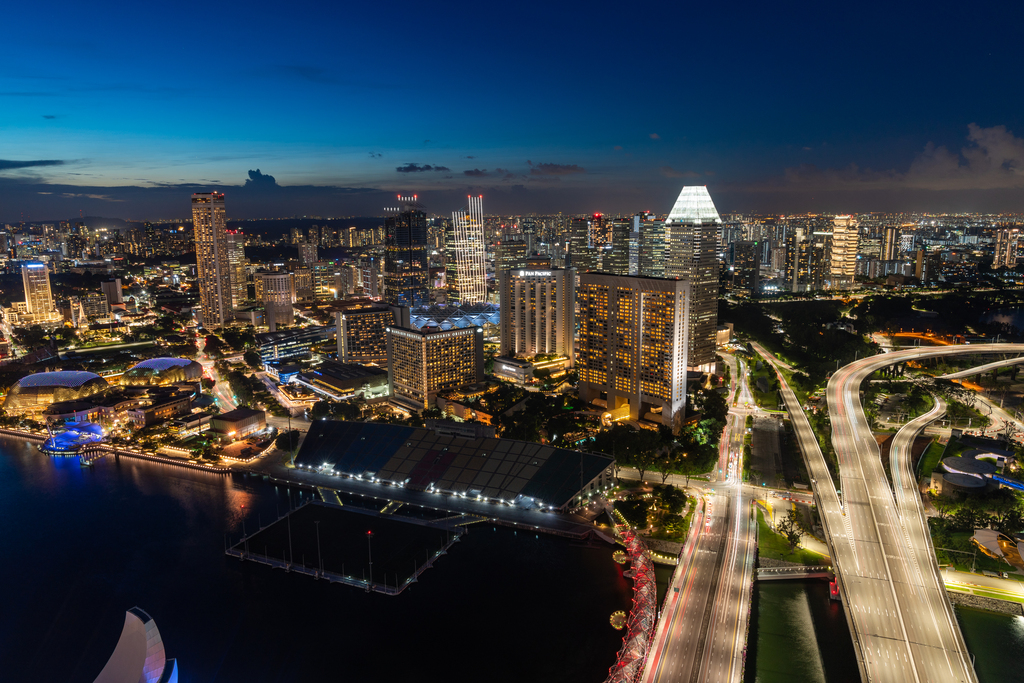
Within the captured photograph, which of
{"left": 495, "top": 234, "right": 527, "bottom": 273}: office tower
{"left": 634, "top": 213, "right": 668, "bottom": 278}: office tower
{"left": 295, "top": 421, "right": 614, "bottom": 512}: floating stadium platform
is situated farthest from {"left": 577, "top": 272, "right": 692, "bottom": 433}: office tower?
{"left": 495, "top": 234, "right": 527, "bottom": 273}: office tower

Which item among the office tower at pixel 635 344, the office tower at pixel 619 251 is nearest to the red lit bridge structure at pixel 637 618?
the office tower at pixel 635 344

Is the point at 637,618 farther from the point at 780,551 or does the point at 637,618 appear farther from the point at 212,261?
the point at 212,261

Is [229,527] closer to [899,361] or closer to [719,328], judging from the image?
[719,328]

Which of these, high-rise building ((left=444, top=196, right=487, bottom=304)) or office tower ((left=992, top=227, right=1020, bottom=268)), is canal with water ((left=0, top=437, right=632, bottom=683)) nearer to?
high-rise building ((left=444, top=196, right=487, bottom=304))

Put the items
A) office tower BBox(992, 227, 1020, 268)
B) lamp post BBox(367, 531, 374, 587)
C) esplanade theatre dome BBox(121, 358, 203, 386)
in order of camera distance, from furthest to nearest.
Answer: office tower BBox(992, 227, 1020, 268), esplanade theatre dome BBox(121, 358, 203, 386), lamp post BBox(367, 531, 374, 587)

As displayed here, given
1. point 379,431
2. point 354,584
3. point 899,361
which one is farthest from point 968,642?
point 899,361

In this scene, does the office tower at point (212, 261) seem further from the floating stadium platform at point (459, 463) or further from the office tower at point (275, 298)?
the floating stadium platform at point (459, 463)

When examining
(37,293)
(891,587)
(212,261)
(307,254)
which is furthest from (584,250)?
(307,254)
